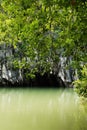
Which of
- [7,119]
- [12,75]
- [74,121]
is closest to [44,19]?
[74,121]

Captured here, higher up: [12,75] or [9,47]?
[9,47]

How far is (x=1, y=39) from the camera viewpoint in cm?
2988

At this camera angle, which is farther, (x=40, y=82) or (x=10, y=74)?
(x=40, y=82)

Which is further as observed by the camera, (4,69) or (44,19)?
(4,69)

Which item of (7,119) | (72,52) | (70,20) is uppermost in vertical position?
(70,20)

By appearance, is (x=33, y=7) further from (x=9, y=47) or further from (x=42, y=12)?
(x=9, y=47)

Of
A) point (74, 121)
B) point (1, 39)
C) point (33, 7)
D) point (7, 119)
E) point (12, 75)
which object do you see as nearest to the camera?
point (33, 7)

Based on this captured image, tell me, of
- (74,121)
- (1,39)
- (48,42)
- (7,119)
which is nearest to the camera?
(48,42)

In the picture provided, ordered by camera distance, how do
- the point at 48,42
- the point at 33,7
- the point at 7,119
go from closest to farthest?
the point at 33,7 → the point at 48,42 → the point at 7,119

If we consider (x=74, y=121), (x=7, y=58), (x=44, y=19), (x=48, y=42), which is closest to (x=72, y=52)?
(x=48, y=42)

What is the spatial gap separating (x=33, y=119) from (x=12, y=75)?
19166 mm

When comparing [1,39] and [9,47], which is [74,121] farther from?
[9,47]

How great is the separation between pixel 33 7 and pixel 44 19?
46cm

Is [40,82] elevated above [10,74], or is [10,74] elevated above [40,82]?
[10,74]
